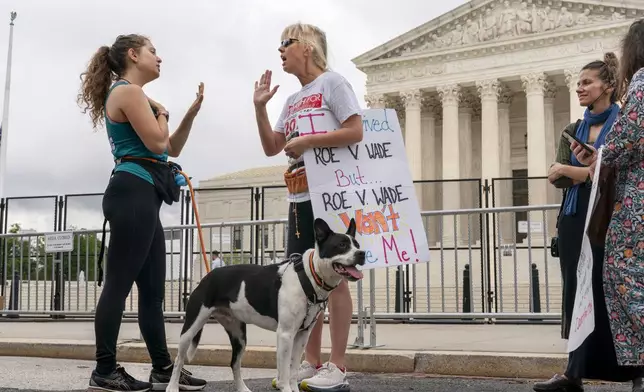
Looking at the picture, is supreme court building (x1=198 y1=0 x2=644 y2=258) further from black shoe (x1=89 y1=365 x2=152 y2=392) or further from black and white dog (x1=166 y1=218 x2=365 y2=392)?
black shoe (x1=89 y1=365 x2=152 y2=392)

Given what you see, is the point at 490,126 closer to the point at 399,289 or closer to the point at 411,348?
the point at 399,289

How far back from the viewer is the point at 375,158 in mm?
4586

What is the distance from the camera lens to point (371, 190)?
4512mm

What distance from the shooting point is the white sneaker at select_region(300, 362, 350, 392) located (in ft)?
13.8

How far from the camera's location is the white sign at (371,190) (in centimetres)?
436

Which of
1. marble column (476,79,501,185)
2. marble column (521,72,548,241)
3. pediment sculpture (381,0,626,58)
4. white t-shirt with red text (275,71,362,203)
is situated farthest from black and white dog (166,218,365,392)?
pediment sculpture (381,0,626,58)

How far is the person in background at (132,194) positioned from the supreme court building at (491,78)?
36993 mm

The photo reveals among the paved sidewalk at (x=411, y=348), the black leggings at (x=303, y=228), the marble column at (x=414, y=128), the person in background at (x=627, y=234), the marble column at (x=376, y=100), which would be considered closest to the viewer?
the person in background at (x=627, y=234)

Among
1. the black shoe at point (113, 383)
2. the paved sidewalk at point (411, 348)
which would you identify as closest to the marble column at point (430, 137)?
the paved sidewalk at point (411, 348)

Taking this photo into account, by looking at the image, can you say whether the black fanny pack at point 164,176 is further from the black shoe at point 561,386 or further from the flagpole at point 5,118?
the flagpole at point 5,118

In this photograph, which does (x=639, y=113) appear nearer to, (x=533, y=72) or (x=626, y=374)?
(x=626, y=374)

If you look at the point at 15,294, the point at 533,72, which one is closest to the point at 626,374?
the point at 15,294

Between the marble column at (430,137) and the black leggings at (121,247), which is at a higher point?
the marble column at (430,137)

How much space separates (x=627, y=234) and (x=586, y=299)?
39cm
